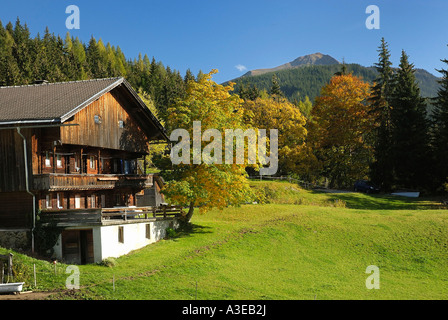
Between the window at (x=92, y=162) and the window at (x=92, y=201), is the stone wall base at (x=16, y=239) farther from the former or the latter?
the window at (x=92, y=162)

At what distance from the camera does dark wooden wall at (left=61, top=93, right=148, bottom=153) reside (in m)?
28.3

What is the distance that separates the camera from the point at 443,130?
52.9m

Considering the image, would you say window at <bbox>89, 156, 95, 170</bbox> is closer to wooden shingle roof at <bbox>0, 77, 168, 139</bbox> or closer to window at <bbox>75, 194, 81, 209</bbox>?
window at <bbox>75, 194, 81, 209</bbox>

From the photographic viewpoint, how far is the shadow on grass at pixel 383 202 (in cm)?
4729

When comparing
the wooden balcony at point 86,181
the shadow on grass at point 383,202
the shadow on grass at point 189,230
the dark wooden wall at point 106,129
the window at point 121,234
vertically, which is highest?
the dark wooden wall at point 106,129

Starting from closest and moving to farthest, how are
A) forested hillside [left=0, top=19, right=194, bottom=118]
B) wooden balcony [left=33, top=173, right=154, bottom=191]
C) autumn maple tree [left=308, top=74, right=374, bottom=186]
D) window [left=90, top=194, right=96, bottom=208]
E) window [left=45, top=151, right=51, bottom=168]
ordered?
wooden balcony [left=33, top=173, right=154, bottom=191], window [left=45, top=151, right=51, bottom=168], window [left=90, top=194, right=96, bottom=208], autumn maple tree [left=308, top=74, right=374, bottom=186], forested hillside [left=0, top=19, right=194, bottom=118]

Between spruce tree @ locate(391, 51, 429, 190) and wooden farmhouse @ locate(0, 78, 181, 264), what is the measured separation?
125 ft

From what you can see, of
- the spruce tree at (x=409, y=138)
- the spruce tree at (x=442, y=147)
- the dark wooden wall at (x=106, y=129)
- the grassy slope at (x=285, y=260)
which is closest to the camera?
the grassy slope at (x=285, y=260)

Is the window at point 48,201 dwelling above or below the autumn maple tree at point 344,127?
below

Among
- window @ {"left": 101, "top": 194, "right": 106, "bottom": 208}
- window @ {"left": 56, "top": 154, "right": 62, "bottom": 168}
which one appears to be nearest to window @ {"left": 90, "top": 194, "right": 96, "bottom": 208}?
window @ {"left": 101, "top": 194, "right": 106, "bottom": 208}

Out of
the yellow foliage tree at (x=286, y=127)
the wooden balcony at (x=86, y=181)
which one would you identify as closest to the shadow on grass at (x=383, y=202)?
the yellow foliage tree at (x=286, y=127)

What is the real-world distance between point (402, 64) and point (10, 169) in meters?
57.5

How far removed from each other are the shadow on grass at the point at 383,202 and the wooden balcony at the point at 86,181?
2692 cm

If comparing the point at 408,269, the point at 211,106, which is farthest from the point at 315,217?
the point at 211,106
